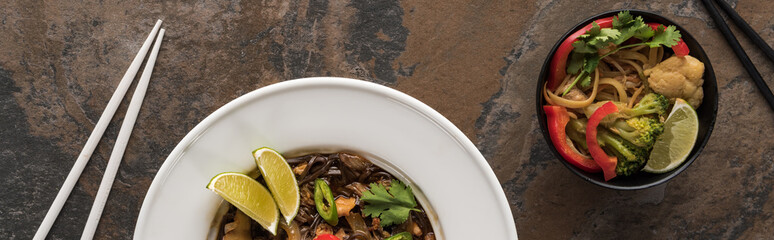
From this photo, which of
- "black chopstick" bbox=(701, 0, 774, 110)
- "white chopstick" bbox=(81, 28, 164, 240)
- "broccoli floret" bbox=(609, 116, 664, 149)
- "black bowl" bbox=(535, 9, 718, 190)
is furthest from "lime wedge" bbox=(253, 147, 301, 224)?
"black chopstick" bbox=(701, 0, 774, 110)

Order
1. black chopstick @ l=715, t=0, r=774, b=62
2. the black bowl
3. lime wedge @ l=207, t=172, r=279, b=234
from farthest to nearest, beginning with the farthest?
black chopstick @ l=715, t=0, r=774, b=62, the black bowl, lime wedge @ l=207, t=172, r=279, b=234

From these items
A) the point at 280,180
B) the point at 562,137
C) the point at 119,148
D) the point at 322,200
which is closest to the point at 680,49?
the point at 562,137

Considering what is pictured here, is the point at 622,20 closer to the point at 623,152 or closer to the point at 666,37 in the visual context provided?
the point at 666,37

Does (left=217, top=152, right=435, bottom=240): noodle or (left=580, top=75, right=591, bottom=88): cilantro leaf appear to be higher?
(left=580, top=75, right=591, bottom=88): cilantro leaf

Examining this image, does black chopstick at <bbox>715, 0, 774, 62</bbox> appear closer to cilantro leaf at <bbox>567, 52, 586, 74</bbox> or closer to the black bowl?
the black bowl

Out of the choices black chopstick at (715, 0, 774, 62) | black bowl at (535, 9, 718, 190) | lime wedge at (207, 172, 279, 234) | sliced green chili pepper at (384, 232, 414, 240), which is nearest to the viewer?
lime wedge at (207, 172, 279, 234)

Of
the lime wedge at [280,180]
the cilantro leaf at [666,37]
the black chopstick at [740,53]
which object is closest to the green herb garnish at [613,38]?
the cilantro leaf at [666,37]

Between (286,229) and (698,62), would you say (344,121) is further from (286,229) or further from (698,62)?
(698,62)

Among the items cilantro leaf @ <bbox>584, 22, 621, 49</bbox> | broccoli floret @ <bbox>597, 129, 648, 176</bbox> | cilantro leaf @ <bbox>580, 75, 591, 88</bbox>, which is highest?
cilantro leaf @ <bbox>584, 22, 621, 49</bbox>

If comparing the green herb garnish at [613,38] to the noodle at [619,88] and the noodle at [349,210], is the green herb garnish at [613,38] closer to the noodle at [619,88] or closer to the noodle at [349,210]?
the noodle at [619,88]
